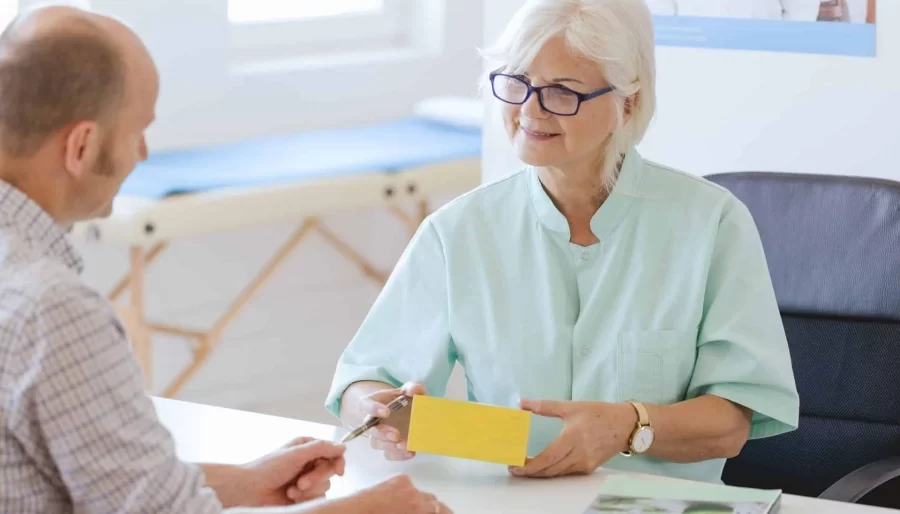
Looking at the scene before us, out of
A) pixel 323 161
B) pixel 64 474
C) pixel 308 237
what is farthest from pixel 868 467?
pixel 308 237

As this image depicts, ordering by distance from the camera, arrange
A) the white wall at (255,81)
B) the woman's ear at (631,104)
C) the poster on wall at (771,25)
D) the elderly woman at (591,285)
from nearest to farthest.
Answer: the elderly woman at (591,285) < the woman's ear at (631,104) < the poster on wall at (771,25) < the white wall at (255,81)

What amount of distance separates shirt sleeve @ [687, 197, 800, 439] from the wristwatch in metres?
0.15

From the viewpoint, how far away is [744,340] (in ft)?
6.65

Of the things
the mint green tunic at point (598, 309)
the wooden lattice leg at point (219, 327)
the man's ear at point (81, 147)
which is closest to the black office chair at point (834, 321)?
the mint green tunic at point (598, 309)

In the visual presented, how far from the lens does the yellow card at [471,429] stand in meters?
1.78

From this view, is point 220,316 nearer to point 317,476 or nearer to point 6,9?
point 6,9

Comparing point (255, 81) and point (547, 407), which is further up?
point (255, 81)

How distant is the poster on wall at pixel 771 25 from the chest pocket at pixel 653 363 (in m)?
0.86

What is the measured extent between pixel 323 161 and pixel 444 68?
0.98 meters

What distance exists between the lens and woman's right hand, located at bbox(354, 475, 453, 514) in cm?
160

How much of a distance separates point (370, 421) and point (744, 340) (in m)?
0.59

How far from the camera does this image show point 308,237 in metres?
4.49

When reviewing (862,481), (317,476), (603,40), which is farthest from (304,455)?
(862,481)

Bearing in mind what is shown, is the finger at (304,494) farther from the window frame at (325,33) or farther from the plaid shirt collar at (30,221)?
the window frame at (325,33)
